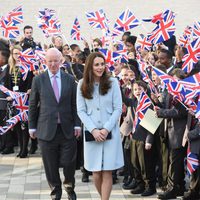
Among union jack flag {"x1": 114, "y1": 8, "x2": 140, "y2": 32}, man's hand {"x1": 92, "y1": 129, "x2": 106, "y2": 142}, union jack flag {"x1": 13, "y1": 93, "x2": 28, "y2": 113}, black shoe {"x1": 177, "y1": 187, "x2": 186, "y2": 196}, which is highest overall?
union jack flag {"x1": 114, "y1": 8, "x2": 140, "y2": 32}

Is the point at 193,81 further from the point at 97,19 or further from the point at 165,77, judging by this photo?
the point at 97,19

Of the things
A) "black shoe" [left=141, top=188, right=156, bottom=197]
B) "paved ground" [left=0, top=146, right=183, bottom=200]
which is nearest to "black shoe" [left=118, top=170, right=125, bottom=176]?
"paved ground" [left=0, top=146, right=183, bottom=200]

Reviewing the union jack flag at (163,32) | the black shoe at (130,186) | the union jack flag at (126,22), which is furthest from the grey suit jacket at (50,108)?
the union jack flag at (126,22)

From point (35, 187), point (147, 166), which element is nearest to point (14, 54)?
point (35, 187)

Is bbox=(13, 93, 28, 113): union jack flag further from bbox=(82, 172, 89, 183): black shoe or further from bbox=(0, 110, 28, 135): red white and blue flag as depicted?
bbox=(82, 172, 89, 183): black shoe

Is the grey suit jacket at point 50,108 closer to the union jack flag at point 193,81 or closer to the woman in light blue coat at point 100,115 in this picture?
the woman in light blue coat at point 100,115

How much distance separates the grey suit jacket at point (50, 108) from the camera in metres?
7.90

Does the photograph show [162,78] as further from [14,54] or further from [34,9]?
[34,9]

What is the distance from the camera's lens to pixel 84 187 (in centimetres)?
918

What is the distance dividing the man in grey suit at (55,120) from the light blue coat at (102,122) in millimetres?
472

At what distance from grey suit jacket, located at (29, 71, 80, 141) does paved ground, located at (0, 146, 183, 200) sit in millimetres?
1139

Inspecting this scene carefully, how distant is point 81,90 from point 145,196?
1929mm

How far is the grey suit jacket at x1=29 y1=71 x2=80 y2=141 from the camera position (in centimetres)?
790

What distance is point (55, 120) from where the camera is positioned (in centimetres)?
789
